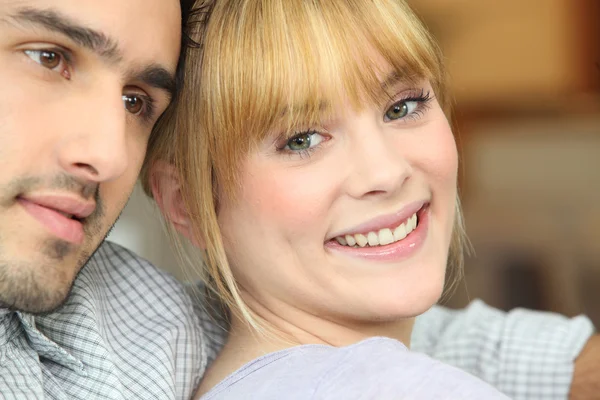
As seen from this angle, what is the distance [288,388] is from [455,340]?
0.68 m

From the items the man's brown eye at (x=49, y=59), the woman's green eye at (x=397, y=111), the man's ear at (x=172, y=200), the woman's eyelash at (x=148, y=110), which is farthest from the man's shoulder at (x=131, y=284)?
the woman's green eye at (x=397, y=111)

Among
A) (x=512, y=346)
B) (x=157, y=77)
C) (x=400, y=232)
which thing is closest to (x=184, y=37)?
(x=157, y=77)

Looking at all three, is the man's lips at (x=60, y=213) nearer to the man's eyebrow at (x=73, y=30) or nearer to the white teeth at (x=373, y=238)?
the man's eyebrow at (x=73, y=30)

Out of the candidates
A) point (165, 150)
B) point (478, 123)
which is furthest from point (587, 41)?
point (165, 150)

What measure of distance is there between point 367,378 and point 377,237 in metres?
0.30

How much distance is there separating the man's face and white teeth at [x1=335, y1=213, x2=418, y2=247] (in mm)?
359

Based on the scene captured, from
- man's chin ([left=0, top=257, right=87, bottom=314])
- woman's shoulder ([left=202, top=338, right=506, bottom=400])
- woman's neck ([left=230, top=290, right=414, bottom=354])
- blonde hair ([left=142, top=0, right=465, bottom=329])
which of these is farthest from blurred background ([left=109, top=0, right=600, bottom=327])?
man's chin ([left=0, top=257, right=87, bottom=314])

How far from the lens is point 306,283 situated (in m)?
1.33

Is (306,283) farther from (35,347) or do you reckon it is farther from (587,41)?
(587,41)

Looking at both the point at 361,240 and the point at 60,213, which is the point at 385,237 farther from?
the point at 60,213

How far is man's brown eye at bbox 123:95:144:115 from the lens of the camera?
4.33 feet

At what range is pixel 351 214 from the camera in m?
1.29

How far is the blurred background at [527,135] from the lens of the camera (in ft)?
13.6

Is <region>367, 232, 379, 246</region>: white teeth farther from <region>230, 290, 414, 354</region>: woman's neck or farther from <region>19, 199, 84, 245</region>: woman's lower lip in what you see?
<region>19, 199, 84, 245</region>: woman's lower lip
